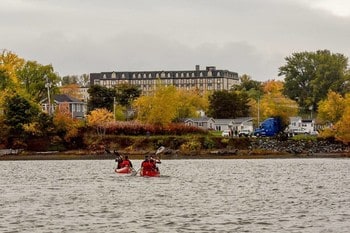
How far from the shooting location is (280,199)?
51.7 meters

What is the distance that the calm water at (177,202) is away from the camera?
39.2 m

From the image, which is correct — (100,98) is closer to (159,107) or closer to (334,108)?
(159,107)

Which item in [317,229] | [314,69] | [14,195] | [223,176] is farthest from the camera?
[314,69]

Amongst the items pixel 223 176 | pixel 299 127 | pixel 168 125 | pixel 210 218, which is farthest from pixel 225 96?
pixel 210 218

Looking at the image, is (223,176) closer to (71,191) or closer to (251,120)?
(71,191)

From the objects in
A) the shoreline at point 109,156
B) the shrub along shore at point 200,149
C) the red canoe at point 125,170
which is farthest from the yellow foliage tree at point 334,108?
the red canoe at point 125,170

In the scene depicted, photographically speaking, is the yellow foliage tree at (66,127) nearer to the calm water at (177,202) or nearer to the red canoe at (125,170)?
the calm water at (177,202)

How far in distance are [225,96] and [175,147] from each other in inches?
2437

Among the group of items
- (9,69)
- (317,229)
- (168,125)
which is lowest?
(317,229)

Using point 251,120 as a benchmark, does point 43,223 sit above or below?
below

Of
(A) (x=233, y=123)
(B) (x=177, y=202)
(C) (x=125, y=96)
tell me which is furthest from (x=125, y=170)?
(C) (x=125, y=96)

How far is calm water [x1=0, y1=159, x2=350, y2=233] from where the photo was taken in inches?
1542

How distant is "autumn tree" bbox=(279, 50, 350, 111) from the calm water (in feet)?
348

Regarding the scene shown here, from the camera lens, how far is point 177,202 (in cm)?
5041
